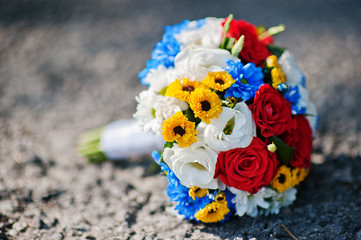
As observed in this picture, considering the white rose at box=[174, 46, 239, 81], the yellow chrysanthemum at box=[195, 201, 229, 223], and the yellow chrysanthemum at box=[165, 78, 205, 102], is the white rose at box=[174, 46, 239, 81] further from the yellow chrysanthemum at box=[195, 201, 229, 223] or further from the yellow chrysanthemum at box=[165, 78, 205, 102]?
the yellow chrysanthemum at box=[195, 201, 229, 223]

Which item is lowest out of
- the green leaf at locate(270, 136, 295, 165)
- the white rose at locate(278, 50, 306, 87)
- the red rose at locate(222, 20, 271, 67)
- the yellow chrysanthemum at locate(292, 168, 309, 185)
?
the yellow chrysanthemum at locate(292, 168, 309, 185)

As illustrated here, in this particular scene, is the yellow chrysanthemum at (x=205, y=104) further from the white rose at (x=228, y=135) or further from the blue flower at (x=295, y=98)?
the blue flower at (x=295, y=98)

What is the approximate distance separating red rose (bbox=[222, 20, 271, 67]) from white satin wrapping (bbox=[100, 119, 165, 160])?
0.98 m

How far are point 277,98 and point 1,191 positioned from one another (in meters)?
1.82

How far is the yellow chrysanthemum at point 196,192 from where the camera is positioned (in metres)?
1.48

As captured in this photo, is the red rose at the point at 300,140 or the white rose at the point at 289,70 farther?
the white rose at the point at 289,70

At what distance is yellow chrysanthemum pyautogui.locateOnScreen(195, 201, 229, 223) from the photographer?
1501mm

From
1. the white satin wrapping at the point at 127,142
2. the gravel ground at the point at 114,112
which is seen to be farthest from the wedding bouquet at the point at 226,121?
the white satin wrapping at the point at 127,142

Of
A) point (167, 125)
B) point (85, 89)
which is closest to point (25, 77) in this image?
point (85, 89)

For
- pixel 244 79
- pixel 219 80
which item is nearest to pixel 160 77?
pixel 219 80

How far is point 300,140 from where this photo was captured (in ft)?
5.33

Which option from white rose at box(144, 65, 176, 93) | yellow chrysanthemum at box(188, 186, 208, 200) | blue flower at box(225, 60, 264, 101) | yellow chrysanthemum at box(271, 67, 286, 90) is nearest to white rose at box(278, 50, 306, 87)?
yellow chrysanthemum at box(271, 67, 286, 90)

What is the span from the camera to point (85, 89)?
10.4 ft

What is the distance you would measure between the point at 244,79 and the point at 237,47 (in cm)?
17
